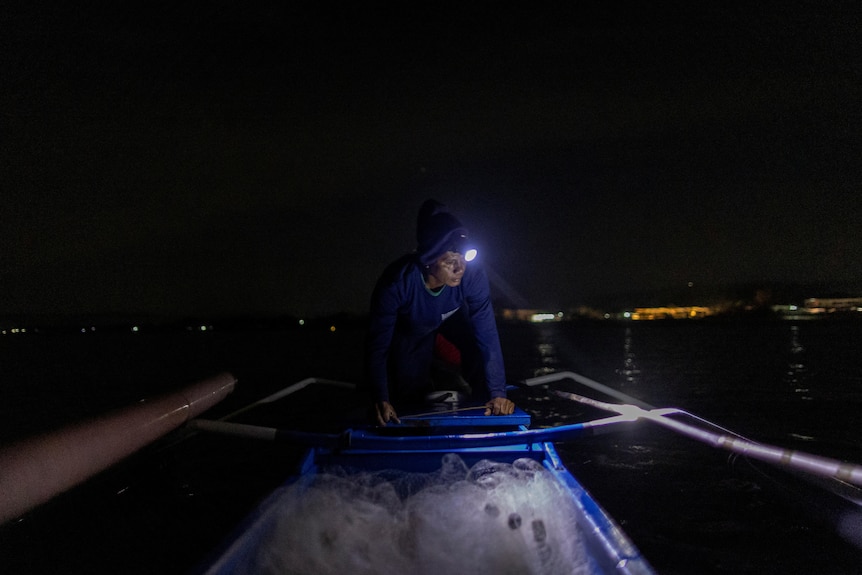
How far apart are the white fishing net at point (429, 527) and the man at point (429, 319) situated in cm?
111

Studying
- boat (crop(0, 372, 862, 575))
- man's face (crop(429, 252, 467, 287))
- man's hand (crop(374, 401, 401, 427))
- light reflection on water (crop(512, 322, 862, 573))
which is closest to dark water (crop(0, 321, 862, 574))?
light reflection on water (crop(512, 322, 862, 573))

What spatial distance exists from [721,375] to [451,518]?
2400 cm

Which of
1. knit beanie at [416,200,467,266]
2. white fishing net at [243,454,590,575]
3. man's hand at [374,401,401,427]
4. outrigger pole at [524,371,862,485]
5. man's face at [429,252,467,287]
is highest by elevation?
knit beanie at [416,200,467,266]

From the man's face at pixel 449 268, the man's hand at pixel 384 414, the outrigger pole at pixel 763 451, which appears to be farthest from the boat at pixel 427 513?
the man's face at pixel 449 268

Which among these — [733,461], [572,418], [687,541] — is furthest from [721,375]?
[687,541]

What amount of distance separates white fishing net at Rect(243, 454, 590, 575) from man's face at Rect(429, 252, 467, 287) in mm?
1564

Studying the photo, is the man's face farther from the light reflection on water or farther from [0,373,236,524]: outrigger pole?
[0,373,236,524]: outrigger pole

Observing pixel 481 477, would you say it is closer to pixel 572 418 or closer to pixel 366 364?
pixel 366 364

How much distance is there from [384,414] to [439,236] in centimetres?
151

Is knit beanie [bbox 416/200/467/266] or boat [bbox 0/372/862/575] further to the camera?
knit beanie [bbox 416/200/467/266]

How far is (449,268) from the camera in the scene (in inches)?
178

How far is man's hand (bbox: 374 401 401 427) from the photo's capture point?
14.7 feet

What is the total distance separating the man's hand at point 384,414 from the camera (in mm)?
4484

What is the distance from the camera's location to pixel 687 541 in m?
4.99
